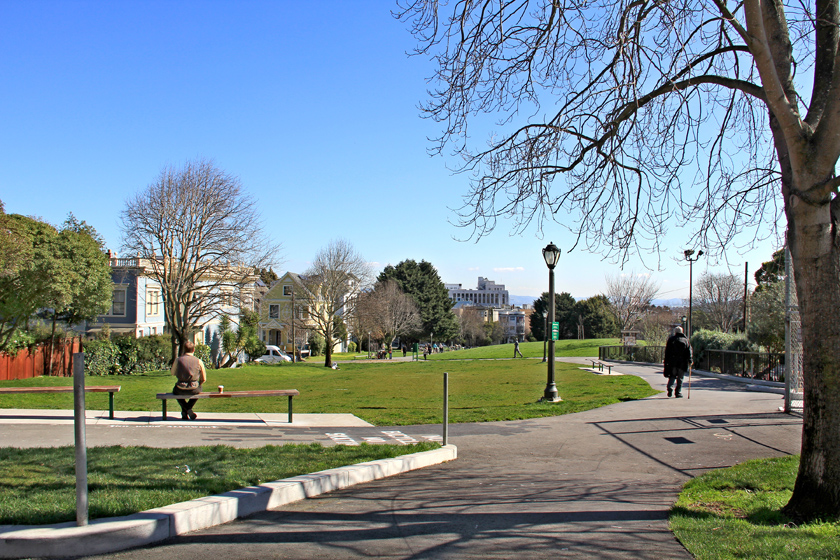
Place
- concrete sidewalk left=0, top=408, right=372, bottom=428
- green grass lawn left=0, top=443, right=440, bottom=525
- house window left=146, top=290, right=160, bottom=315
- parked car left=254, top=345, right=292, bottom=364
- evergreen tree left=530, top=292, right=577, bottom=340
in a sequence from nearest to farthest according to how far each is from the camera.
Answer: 1. green grass lawn left=0, top=443, right=440, bottom=525
2. concrete sidewalk left=0, top=408, right=372, bottom=428
3. house window left=146, top=290, right=160, bottom=315
4. parked car left=254, top=345, right=292, bottom=364
5. evergreen tree left=530, top=292, right=577, bottom=340

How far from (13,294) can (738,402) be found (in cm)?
2643

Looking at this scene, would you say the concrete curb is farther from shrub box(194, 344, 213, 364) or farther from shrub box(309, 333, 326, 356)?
shrub box(309, 333, 326, 356)

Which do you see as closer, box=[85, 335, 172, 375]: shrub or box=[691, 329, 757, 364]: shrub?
box=[691, 329, 757, 364]: shrub

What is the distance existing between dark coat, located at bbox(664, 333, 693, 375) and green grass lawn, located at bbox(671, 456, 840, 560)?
8.05 metres

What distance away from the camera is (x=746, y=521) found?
17.4 ft

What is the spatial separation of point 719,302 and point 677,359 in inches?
1936

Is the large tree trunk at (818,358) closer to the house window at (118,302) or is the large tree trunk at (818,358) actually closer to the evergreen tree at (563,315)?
the house window at (118,302)

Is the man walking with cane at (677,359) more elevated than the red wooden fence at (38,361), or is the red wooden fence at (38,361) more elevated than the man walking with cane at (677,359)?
the man walking with cane at (677,359)

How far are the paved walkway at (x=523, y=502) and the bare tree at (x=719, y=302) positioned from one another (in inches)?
2051

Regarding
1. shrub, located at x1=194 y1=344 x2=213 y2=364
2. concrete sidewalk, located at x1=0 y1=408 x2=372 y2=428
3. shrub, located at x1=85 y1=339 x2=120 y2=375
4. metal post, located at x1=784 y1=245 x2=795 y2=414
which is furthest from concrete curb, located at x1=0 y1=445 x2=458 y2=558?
shrub, located at x1=194 y1=344 x2=213 y2=364

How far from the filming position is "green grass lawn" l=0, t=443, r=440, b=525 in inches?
198

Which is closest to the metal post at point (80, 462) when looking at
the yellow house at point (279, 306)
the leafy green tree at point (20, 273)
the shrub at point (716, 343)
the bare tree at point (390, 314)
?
the leafy green tree at point (20, 273)

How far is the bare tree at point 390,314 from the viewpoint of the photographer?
6308cm

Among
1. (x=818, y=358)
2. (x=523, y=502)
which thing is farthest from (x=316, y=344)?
(x=818, y=358)
